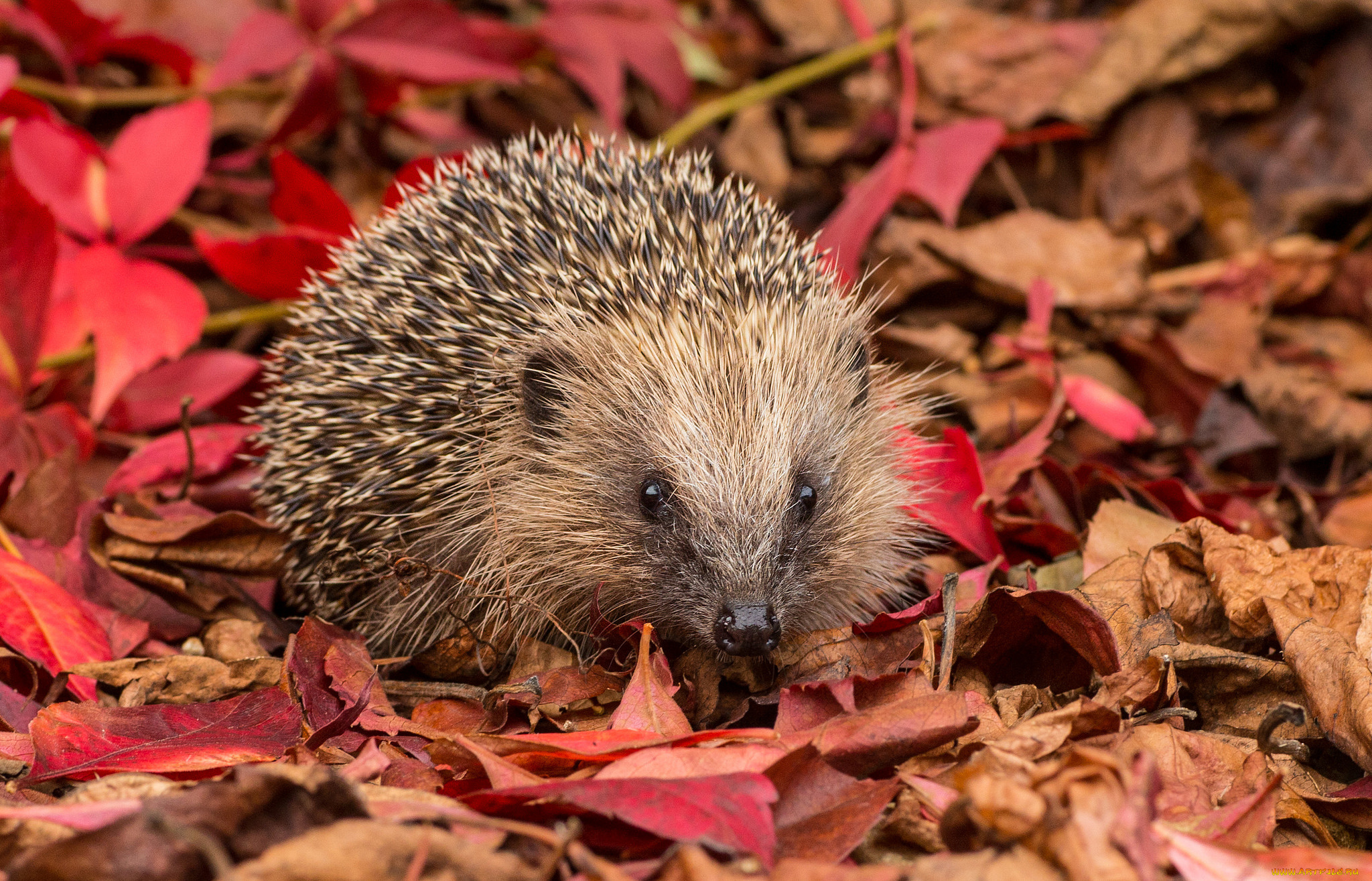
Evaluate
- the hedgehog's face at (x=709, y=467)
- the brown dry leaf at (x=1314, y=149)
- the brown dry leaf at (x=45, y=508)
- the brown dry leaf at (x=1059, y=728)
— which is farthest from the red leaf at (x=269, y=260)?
the brown dry leaf at (x=1314, y=149)

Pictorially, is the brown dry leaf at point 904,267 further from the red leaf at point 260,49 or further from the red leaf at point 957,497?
the red leaf at point 260,49

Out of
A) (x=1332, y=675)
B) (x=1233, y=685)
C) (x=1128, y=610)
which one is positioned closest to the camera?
(x=1332, y=675)

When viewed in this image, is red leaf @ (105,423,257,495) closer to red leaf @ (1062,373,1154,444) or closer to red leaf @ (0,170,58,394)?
red leaf @ (0,170,58,394)

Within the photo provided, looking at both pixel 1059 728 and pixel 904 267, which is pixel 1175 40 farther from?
pixel 1059 728

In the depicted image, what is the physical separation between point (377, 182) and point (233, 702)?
125 inches

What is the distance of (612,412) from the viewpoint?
3461 millimetres

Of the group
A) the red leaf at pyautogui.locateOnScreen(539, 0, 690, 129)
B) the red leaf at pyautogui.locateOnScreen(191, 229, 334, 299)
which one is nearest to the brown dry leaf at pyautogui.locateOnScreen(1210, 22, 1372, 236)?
the red leaf at pyautogui.locateOnScreen(539, 0, 690, 129)

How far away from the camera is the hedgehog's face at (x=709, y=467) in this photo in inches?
125

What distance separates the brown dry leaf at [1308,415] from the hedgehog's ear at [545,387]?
8.56ft

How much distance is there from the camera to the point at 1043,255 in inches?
199

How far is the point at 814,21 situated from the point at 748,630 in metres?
4.11

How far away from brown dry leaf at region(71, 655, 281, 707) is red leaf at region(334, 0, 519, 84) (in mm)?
2469

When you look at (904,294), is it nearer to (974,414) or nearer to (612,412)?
(974,414)

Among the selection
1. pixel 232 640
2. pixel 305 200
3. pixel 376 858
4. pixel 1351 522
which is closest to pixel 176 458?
pixel 232 640
